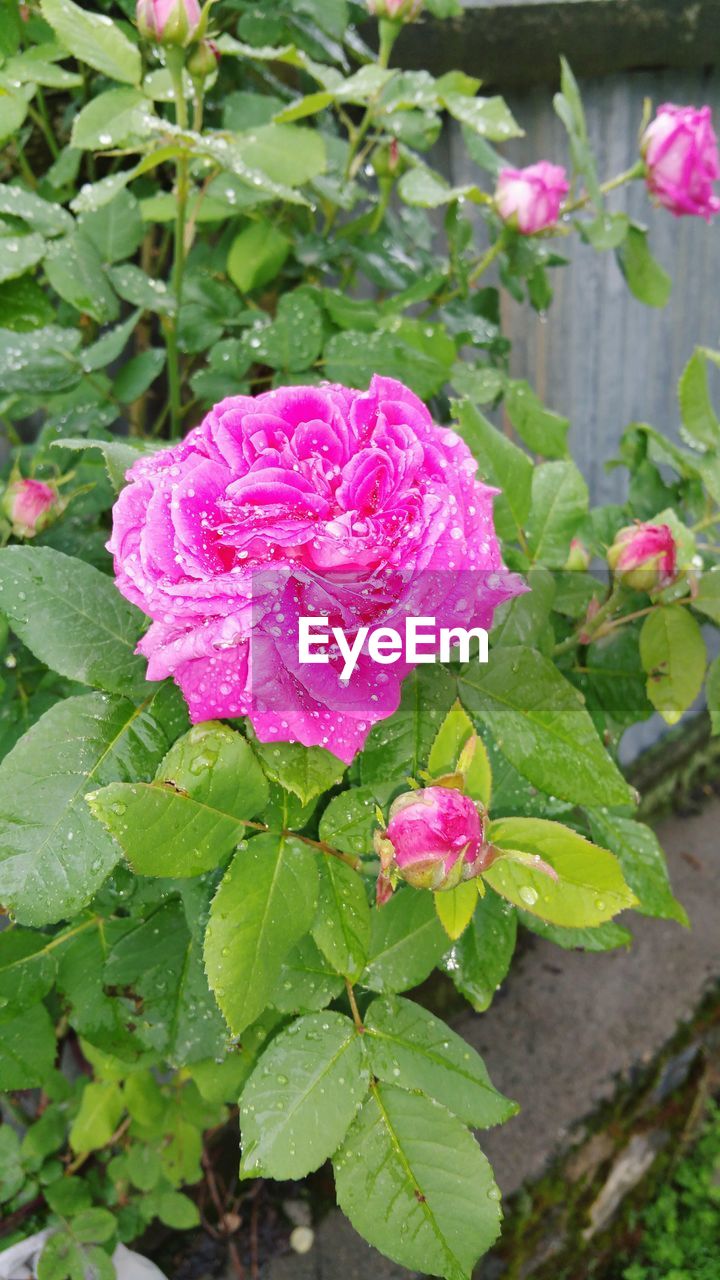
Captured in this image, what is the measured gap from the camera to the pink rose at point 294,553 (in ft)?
1.72

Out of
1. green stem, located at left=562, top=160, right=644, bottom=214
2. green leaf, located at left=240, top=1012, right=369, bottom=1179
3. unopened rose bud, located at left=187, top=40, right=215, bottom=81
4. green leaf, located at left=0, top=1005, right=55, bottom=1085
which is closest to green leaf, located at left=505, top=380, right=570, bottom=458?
green stem, located at left=562, top=160, right=644, bottom=214

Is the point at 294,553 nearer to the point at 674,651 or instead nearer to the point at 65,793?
the point at 65,793

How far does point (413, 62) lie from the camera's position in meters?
1.49

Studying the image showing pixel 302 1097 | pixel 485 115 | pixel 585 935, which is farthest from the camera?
pixel 485 115

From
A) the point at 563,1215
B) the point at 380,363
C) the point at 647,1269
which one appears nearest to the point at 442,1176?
the point at 380,363

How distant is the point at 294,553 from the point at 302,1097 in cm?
40

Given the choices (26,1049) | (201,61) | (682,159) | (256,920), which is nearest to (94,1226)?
(26,1049)

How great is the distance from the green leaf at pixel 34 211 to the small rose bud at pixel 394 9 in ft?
1.50

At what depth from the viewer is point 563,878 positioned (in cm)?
58

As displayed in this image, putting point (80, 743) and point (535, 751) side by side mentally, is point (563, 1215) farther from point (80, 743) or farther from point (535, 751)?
point (80, 743)

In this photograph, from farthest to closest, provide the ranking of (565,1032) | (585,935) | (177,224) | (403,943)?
(565,1032) < (177,224) < (585,935) < (403,943)

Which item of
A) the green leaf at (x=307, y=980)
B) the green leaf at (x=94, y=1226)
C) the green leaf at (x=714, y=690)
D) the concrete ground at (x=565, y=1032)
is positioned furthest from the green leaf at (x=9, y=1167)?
the green leaf at (x=714, y=690)

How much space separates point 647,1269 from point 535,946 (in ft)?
1.99

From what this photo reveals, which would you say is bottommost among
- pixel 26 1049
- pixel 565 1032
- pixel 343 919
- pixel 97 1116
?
pixel 565 1032
